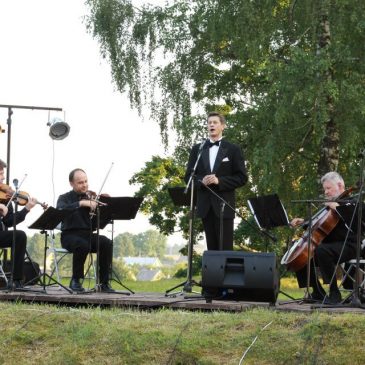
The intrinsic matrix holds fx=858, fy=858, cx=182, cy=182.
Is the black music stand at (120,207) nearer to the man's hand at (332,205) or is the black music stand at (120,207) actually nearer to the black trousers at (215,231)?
the black trousers at (215,231)

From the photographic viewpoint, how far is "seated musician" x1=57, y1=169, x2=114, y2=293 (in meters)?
9.88

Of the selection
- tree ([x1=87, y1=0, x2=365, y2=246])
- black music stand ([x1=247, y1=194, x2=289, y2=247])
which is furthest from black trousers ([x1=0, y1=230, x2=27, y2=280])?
tree ([x1=87, y1=0, x2=365, y2=246])

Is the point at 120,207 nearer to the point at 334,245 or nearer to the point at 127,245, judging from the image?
the point at 334,245

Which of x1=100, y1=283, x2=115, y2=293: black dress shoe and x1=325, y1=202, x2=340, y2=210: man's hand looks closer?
x1=325, y1=202, x2=340, y2=210: man's hand

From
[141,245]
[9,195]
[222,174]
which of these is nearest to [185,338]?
[222,174]

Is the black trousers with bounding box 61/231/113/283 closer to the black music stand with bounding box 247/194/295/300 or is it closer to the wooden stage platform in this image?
the wooden stage platform

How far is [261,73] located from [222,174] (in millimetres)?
11206

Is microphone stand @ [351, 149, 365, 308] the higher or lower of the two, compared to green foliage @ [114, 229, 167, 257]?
lower

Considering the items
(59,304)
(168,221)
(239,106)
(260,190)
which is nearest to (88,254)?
(59,304)

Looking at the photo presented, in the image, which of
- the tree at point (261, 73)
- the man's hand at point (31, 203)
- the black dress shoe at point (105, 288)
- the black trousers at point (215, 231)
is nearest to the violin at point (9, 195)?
the man's hand at point (31, 203)

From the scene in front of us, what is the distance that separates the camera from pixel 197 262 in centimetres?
3036

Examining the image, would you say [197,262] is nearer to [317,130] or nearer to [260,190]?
[260,190]

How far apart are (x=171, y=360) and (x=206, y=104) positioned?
53.0 ft

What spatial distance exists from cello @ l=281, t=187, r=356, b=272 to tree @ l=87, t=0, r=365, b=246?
25.8 feet
